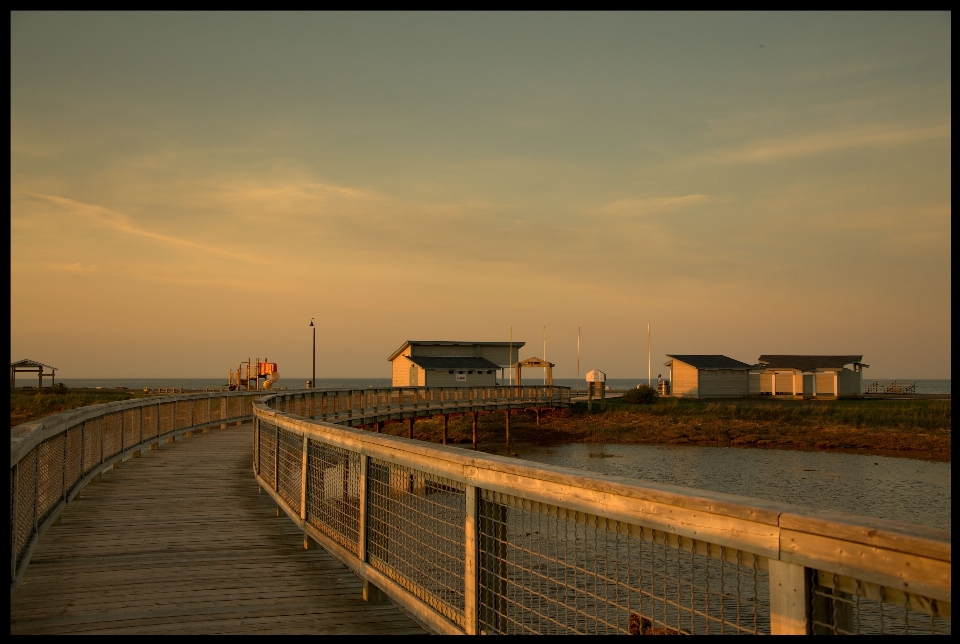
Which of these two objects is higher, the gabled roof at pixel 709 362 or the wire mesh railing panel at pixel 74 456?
the gabled roof at pixel 709 362

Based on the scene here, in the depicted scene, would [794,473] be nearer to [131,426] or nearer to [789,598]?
[131,426]

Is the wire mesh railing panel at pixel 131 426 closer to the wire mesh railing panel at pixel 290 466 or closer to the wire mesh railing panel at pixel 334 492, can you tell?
the wire mesh railing panel at pixel 290 466

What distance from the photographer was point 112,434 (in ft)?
43.4

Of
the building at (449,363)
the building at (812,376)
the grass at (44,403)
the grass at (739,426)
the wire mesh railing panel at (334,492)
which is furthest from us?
the building at (812,376)

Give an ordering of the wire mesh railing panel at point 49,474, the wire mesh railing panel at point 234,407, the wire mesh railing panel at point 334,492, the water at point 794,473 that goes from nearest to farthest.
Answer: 1. the wire mesh railing panel at point 334,492
2. the wire mesh railing panel at point 49,474
3. the wire mesh railing panel at point 234,407
4. the water at point 794,473

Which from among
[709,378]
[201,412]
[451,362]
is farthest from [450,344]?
[201,412]

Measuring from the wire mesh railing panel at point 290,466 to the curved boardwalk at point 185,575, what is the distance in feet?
1.11

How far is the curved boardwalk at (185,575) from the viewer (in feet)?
18.3

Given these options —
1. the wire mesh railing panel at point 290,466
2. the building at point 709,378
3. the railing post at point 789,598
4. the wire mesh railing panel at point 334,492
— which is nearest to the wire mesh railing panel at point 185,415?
the wire mesh railing panel at point 290,466

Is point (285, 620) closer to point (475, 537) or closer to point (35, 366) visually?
point (475, 537)

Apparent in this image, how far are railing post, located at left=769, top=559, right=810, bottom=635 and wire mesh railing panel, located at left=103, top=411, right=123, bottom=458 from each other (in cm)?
1193

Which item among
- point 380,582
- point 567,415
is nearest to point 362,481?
point 380,582

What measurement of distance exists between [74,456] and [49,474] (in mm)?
1992
